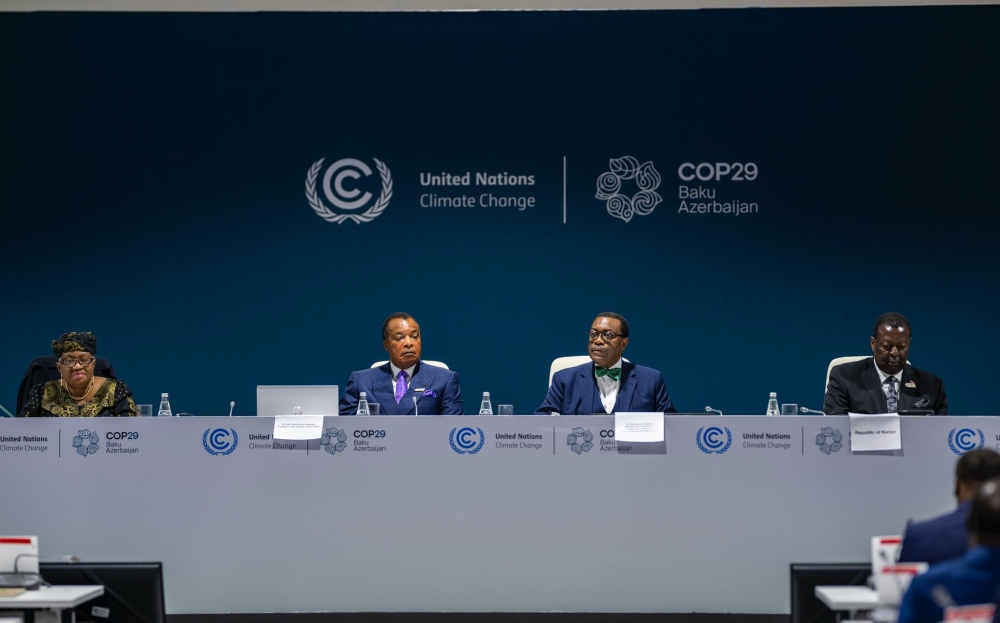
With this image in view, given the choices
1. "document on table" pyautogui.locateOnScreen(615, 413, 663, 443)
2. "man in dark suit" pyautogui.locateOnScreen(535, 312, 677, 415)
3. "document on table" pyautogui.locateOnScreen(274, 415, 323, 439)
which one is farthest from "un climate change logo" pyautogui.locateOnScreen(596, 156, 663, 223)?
"document on table" pyautogui.locateOnScreen(274, 415, 323, 439)

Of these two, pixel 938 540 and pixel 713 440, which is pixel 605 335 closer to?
pixel 713 440

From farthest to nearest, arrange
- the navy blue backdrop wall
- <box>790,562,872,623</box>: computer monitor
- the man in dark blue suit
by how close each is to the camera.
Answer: the navy blue backdrop wall < <box>790,562,872,623</box>: computer monitor < the man in dark blue suit

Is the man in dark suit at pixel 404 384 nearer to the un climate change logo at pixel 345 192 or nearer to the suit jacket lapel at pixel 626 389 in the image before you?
the suit jacket lapel at pixel 626 389

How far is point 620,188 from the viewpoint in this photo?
21.5 feet

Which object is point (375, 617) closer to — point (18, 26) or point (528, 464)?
point (528, 464)

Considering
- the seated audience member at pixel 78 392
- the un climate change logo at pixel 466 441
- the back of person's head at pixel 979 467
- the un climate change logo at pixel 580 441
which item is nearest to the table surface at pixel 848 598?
the back of person's head at pixel 979 467

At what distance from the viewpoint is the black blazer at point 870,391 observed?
191 inches

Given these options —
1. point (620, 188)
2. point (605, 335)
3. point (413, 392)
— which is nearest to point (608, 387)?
point (605, 335)

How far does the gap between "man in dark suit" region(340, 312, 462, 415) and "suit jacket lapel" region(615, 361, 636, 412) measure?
33.8 inches

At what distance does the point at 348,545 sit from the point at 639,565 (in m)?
1.27

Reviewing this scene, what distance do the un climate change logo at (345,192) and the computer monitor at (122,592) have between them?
3.41 m

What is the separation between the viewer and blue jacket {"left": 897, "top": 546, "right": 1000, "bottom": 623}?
6.88 feet

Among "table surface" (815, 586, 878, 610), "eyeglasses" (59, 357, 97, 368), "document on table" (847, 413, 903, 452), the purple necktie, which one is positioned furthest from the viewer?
the purple necktie

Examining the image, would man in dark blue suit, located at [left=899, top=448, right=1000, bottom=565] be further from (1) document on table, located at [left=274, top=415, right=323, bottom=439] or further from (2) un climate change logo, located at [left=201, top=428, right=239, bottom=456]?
(2) un climate change logo, located at [left=201, top=428, right=239, bottom=456]
